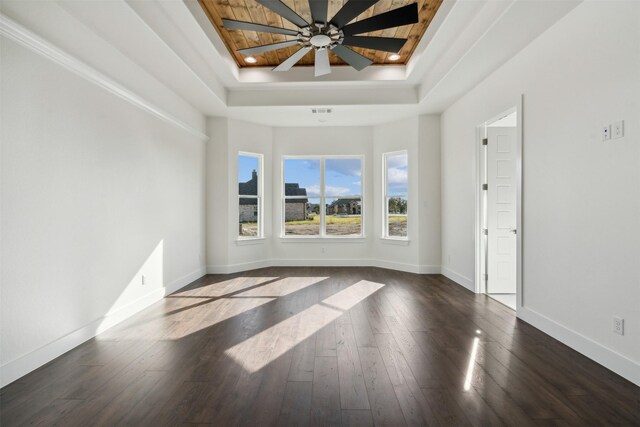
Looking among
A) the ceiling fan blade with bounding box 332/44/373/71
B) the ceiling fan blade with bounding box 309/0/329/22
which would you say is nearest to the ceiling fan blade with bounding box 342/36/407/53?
the ceiling fan blade with bounding box 332/44/373/71

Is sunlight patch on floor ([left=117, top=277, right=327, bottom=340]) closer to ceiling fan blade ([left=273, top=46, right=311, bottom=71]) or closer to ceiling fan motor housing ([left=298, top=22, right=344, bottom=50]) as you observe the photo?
ceiling fan blade ([left=273, top=46, right=311, bottom=71])

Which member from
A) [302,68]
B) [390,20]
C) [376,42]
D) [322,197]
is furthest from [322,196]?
[390,20]

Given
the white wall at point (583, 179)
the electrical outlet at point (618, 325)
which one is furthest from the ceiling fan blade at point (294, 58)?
the electrical outlet at point (618, 325)

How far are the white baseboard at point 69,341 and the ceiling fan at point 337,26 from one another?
2.96 m

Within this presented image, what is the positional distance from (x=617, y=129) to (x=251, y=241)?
528 cm

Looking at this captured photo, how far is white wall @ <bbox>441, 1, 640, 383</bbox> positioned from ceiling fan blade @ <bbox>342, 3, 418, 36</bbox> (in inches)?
A: 54.1

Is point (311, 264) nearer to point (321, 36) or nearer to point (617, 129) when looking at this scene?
point (321, 36)

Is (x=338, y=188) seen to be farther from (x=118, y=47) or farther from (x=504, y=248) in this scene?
(x=118, y=47)

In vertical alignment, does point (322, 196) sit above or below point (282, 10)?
below

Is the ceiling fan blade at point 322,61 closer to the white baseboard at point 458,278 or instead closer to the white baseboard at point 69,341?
the white baseboard at point 69,341

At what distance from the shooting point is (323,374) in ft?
7.70

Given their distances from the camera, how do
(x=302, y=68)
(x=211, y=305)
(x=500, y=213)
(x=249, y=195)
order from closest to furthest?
1. (x=211, y=305)
2. (x=500, y=213)
3. (x=302, y=68)
4. (x=249, y=195)

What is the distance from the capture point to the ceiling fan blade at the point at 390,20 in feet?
8.70

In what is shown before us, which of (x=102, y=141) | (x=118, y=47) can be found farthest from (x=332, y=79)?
(x=102, y=141)
